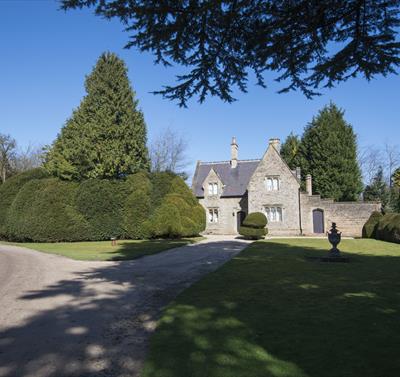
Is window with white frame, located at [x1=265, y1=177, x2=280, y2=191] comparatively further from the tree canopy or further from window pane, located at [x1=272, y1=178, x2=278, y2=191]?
the tree canopy

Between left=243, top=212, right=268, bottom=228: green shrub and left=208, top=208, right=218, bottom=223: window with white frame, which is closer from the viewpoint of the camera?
left=243, top=212, right=268, bottom=228: green shrub

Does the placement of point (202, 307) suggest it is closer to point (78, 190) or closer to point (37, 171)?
point (78, 190)

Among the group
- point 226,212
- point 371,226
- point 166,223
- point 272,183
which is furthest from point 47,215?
point 371,226

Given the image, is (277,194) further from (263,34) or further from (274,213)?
(263,34)

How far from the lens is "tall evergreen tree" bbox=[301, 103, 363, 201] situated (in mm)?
40031

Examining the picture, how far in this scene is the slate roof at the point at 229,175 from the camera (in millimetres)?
39875

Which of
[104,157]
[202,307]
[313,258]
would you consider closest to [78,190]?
[104,157]

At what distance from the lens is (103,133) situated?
30.7 metres

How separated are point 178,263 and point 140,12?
10.5 meters

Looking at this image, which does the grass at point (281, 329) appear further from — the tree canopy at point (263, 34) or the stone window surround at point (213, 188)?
the stone window surround at point (213, 188)

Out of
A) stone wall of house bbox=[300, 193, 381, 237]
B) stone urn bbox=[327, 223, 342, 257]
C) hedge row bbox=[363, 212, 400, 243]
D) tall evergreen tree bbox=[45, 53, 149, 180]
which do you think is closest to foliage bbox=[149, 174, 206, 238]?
tall evergreen tree bbox=[45, 53, 149, 180]

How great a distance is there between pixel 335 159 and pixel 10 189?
3218 cm

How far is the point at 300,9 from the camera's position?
5766 millimetres

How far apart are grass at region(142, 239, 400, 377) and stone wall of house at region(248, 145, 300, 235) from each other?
82.2 ft
